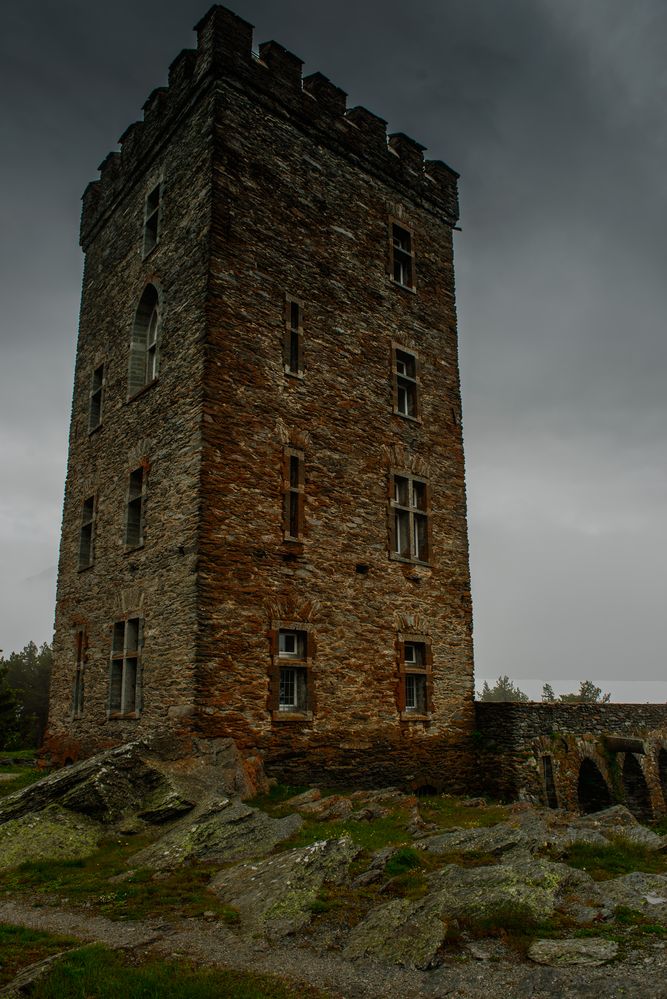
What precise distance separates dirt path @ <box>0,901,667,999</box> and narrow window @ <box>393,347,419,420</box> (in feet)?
48.5

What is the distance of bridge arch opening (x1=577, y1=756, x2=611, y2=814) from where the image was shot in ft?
67.4

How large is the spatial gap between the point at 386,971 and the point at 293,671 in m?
9.62

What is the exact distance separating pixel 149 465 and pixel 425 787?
32.7 ft

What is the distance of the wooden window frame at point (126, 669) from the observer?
1584 centimetres

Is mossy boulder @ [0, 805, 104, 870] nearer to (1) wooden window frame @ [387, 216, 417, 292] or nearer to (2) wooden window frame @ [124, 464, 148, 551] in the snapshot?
(2) wooden window frame @ [124, 464, 148, 551]

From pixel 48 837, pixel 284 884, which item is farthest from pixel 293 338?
pixel 284 884

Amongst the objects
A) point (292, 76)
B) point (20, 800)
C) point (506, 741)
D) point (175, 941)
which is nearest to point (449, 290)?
point (292, 76)

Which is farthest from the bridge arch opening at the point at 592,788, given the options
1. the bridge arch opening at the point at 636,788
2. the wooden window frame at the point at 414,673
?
the wooden window frame at the point at 414,673

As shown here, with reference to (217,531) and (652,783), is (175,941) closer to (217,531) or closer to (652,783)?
(217,531)

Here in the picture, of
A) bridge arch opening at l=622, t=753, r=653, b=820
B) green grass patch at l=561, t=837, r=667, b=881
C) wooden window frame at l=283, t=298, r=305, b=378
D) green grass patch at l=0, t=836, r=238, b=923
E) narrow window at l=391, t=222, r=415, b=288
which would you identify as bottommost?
bridge arch opening at l=622, t=753, r=653, b=820

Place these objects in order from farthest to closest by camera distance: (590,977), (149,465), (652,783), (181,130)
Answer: (652,783), (181,130), (149,465), (590,977)

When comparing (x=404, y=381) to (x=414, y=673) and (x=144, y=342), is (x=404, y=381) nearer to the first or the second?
(x=144, y=342)

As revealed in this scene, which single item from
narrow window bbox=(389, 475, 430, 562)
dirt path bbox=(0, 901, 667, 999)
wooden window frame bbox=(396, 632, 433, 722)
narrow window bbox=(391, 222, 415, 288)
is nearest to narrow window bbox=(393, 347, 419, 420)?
narrow window bbox=(389, 475, 430, 562)

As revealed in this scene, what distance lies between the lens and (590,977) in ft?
18.9
